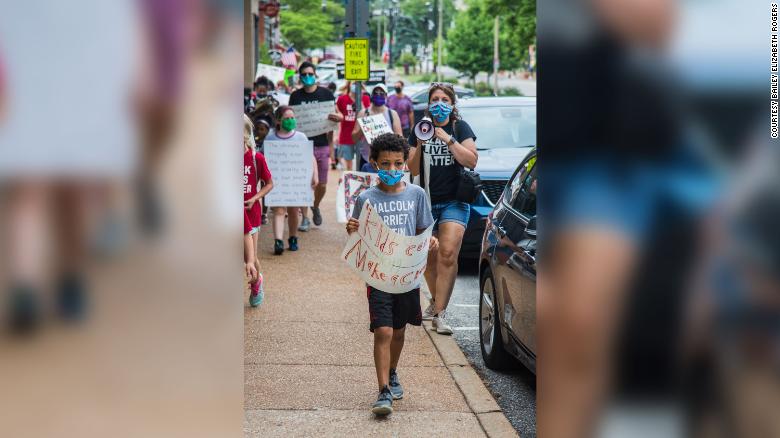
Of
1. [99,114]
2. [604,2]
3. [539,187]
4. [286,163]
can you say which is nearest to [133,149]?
[99,114]

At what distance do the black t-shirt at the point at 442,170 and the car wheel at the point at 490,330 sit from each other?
0.80 meters

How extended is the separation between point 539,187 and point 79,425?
1431 mm

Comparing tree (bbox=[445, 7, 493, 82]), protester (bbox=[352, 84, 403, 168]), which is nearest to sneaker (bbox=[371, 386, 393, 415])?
protester (bbox=[352, 84, 403, 168])

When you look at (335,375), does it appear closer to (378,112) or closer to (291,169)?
(291,169)

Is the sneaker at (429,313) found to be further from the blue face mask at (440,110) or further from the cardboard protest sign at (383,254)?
the cardboard protest sign at (383,254)

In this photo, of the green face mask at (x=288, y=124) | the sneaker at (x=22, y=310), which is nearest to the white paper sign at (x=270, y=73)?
the green face mask at (x=288, y=124)

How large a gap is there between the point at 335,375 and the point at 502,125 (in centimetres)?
668

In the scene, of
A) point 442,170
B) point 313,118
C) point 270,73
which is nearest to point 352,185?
point 442,170

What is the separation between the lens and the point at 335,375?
23.2 ft

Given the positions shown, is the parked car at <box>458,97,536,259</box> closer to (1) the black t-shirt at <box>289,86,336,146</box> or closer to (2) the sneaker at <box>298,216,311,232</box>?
(1) the black t-shirt at <box>289,86,336,146</box>

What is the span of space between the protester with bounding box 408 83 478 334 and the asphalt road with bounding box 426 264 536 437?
2.41ft

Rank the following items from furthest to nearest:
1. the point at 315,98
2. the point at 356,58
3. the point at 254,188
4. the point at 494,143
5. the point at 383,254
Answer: the point at 356,58 < the point at 315,98 < the point at 494,143 < the point at 254,188 < the point at 383,254

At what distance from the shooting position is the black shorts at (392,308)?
20.3 feet

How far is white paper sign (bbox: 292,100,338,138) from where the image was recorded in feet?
44.1
